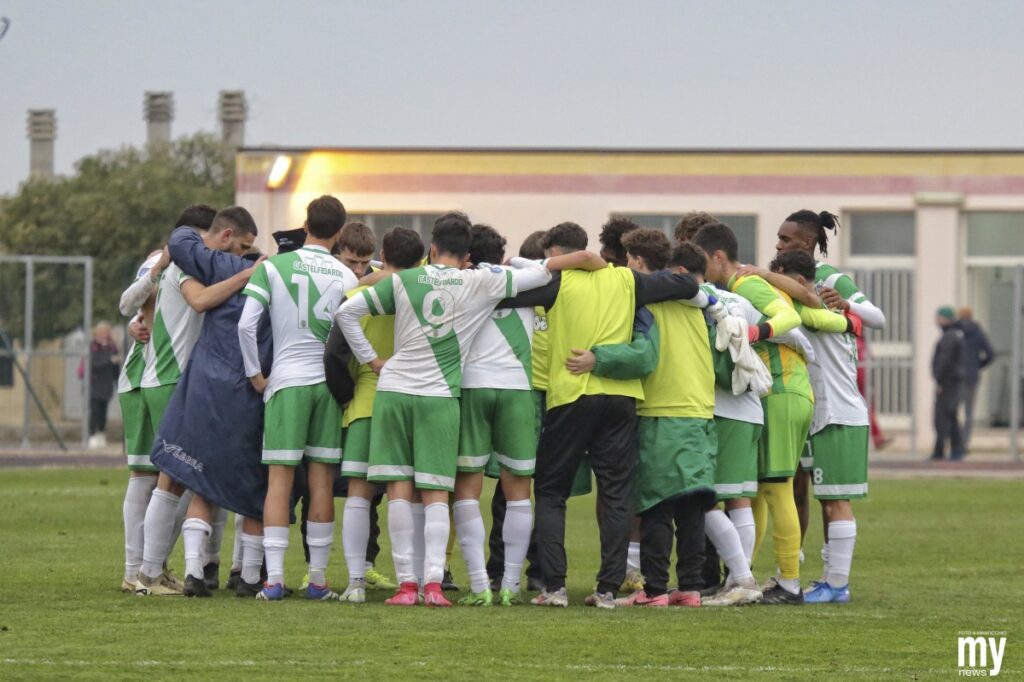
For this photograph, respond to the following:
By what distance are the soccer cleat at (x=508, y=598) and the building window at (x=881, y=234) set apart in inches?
947

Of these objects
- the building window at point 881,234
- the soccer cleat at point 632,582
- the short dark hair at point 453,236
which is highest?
the building window at point 881,234

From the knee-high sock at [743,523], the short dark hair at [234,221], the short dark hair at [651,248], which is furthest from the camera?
the knee-high sock at [743,523]

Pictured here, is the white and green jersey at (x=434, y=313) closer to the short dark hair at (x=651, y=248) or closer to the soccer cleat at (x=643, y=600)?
the short dark hair at (x=651, y=248)

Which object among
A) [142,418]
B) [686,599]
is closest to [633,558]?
[686,599]

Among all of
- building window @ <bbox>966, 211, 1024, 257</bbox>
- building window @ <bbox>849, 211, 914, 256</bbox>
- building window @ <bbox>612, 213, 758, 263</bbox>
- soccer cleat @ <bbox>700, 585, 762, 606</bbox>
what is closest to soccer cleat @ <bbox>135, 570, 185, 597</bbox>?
soccer cleat @ <bbox>700, 585, 762, 606</bbox>

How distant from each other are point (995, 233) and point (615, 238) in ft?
77.1

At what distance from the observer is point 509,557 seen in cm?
1009

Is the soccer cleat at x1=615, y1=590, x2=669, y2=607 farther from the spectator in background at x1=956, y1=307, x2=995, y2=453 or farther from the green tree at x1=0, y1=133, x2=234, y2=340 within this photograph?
the green tree at x1=0, y1=133, x2=234, y2=340

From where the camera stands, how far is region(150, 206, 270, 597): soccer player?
10.2m

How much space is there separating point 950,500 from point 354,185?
52.2 ft

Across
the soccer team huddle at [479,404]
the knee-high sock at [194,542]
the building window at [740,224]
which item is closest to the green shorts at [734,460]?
the soccer team huddle at [479,404]

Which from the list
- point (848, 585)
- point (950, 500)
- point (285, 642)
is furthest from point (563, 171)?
point (285, 642)

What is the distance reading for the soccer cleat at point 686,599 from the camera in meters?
10.2

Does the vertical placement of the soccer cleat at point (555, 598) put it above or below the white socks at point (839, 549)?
below
